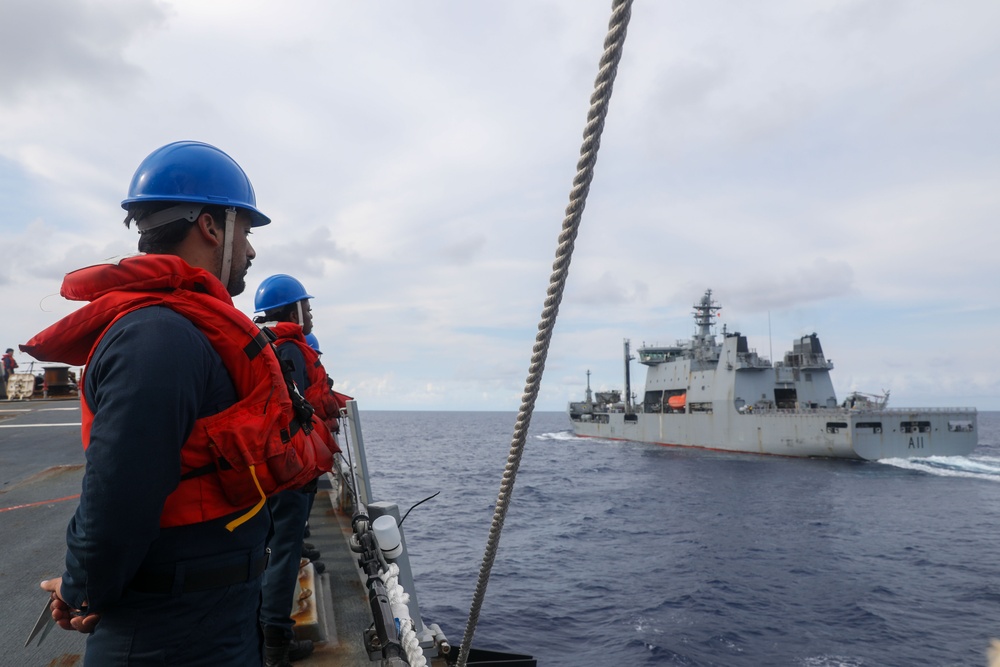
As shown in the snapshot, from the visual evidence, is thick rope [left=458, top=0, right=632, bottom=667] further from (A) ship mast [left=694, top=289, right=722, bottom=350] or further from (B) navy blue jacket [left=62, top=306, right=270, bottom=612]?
(A) ship mast [left=694, top=289, right=722, bottom=350]

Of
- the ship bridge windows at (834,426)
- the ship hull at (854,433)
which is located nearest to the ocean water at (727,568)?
the ship hull at (854,433)

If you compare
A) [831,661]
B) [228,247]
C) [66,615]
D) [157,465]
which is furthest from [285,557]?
[831,661]

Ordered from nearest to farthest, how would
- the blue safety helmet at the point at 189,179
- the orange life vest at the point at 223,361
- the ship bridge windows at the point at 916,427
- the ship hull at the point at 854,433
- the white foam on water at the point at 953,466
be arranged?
the orange life vest at the point at 223,361 → the blue safety helmet at the point at 189,179 → the white foam on water at the point at 953,466 → the ship hull at the point at 854,433 → the ship bridge windows at the point at 916,427

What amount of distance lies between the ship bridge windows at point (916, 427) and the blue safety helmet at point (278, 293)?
39.2m

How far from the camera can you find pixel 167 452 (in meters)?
1.36

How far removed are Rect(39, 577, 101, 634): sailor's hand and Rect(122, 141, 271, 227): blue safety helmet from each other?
111 centimetres

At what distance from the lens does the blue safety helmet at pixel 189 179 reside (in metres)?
1.79

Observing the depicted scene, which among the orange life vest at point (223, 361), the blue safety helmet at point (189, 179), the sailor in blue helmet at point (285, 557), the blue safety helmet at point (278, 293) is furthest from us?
the blue safety helmet at point (278, 293)

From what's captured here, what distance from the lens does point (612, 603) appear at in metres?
12.6

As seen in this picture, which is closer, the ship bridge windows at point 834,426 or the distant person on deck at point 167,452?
the distant person on deck at point 167,452

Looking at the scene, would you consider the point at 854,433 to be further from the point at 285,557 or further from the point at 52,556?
the point at 52,556

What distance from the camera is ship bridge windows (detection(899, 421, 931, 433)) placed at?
34.3 metres

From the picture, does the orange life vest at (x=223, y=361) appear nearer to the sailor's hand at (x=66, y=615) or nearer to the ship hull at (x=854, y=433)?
the sailor's hand at (x=66, y=615)

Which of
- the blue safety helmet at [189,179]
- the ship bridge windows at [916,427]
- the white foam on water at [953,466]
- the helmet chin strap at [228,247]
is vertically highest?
the blue safety helmet at [189,179]
